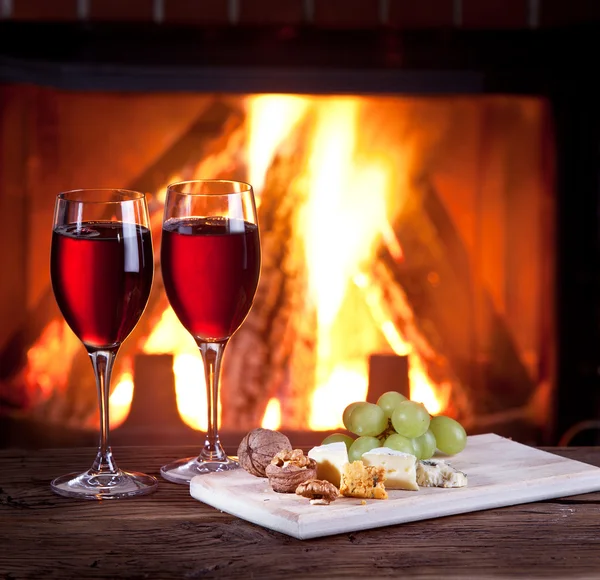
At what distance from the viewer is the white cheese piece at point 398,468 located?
0.76m

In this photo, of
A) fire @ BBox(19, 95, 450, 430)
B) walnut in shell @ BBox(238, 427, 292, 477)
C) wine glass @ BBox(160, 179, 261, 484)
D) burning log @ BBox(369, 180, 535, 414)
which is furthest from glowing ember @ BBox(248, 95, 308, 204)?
walnut in shell @ BBox(238, 427, 292, 477)

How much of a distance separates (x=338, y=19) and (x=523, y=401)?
0.87 meters

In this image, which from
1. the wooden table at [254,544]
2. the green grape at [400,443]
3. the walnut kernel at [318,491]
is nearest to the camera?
the wooden table at [254,544]

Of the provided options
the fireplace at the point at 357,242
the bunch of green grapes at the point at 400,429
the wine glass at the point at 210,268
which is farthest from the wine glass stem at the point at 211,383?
the fireplace at the point at 357,242

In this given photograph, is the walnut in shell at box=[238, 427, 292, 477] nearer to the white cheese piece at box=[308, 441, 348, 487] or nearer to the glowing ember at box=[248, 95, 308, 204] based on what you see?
the white cheese piece at box=[308, 441, 348, 487]

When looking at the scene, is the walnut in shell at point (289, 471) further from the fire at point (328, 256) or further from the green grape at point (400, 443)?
the fire at point (328, 256)

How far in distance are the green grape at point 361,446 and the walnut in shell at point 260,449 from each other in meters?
0.06

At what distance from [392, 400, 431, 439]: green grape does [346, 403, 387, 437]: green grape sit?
0.09 feet

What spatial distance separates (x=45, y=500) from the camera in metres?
0.77

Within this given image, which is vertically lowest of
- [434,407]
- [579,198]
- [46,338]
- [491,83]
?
[434,407]

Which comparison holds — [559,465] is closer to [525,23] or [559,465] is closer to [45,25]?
[525,23]

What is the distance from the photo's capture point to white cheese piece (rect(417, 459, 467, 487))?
30.4 inches

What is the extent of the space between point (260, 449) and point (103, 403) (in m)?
0.14

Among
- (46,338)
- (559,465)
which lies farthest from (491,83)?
(559,465)
